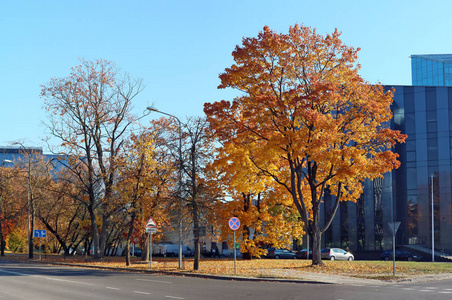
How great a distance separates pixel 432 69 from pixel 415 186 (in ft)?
173

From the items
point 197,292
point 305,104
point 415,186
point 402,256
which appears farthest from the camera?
point 415,186

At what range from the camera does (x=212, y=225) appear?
3073 centimetres

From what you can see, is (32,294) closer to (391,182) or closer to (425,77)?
(391,182)

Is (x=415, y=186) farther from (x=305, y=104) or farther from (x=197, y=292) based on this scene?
(x=197, y=292)

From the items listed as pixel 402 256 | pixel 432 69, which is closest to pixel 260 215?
pixel 402 256

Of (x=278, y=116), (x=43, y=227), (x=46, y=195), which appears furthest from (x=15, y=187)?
(x=278, y=116)

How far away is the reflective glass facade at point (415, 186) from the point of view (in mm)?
53750

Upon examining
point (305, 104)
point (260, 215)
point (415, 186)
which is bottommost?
point (260, 215)

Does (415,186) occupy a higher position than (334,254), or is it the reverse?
(415,186)

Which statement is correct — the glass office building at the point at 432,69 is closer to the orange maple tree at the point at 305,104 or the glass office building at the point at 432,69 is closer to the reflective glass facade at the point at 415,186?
the reflective glass facade at the point at 415,186

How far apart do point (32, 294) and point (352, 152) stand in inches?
724

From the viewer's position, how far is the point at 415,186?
55781mm

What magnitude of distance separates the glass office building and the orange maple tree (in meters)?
76.0

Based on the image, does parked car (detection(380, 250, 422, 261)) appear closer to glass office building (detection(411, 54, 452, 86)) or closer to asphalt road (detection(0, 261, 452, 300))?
asphalt road (detection(0, 261, 452, 300))
